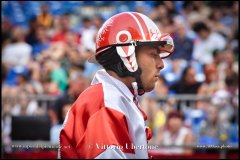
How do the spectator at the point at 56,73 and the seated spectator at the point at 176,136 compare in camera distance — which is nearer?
the seated spectator at the point at 176,136

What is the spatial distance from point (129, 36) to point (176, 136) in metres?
6.33

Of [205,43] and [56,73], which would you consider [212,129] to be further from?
[56,73]

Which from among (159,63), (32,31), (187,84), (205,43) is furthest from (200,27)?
(159,63)

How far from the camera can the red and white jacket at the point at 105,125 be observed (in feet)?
11.2

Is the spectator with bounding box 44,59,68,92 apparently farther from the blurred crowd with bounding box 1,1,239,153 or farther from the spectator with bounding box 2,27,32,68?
the spectator with bounding box 2,27,32,68

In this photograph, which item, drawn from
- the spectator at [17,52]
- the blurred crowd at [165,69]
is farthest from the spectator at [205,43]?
the spectator at [17,52]

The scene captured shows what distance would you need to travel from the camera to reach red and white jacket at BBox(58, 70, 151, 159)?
3.42m

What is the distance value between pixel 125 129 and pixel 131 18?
2.19 feet

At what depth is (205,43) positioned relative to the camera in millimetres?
12258

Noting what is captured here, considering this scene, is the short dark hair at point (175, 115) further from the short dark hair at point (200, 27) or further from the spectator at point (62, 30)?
the spectator at point (62, 30)

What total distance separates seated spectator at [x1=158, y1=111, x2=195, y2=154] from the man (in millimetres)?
5924

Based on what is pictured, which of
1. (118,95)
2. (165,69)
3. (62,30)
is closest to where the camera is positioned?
(118,95)

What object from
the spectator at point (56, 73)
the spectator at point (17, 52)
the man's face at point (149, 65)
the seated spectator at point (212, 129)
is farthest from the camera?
the spectator at point (17, 52)

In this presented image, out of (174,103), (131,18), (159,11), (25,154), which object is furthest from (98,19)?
(131,18)
